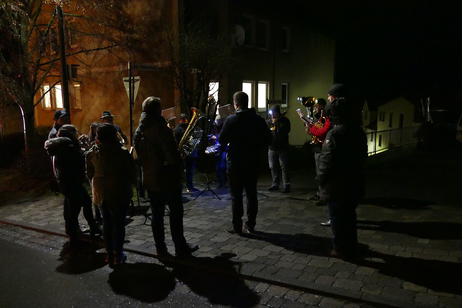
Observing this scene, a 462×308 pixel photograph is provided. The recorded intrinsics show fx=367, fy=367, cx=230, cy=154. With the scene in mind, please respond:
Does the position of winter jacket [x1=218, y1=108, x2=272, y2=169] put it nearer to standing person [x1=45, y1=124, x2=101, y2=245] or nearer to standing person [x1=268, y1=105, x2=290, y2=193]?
standing person [x1=45, y1=124, x2=101, y2=245]

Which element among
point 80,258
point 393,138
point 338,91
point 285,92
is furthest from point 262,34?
point 80,258

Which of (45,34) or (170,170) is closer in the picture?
(170,170)

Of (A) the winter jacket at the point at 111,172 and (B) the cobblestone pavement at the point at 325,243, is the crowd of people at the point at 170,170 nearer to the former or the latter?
(A) the winter jacket at the point at 111,172

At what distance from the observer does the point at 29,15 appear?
38.0ft

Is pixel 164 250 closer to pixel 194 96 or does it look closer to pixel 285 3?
pixel 194 96

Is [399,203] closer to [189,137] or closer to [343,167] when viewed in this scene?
[343,167]

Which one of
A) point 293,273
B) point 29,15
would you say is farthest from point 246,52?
point 293,273

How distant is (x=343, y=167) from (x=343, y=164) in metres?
0.04

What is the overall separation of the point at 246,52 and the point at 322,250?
12.9m

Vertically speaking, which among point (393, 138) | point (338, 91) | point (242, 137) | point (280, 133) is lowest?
point (393, 138)

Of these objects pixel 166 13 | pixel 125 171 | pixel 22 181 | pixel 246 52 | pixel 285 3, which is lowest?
pixel 22 181

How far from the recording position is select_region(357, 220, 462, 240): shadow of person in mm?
5199

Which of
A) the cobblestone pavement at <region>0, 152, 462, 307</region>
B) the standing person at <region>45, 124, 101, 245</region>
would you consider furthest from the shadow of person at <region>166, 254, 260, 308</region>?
the standing person at <region>45, 124, 101, 245</region>

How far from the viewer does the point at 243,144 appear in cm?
530
